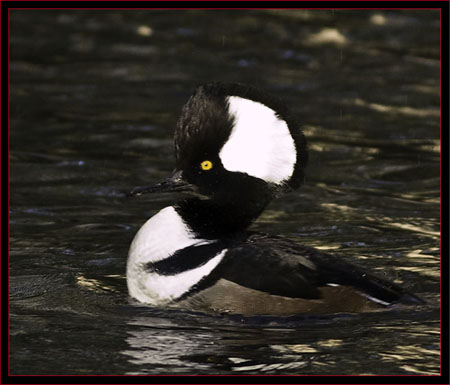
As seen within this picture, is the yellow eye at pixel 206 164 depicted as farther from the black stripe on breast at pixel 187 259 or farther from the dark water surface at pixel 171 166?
the dark water surface at pixel 171 166

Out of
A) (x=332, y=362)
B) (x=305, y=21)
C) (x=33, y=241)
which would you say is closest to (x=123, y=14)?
(x=305, y=21)

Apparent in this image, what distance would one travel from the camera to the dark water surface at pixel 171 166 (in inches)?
233

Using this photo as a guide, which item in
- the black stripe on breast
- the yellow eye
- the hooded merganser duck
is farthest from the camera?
the yellow eye

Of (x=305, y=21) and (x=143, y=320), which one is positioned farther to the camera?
(x=305, y=21)

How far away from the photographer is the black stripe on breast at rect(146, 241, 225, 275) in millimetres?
6203

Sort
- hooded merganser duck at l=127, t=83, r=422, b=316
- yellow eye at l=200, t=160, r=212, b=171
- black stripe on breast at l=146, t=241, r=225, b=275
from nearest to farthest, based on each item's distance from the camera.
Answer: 1. hooded merganser duck at l=127, t=83, r=422, b=316
2. black stripe on breast at l=146, t=241, r=225, b=275
3. yellow eye at l=200, t=160, r=212, b=171

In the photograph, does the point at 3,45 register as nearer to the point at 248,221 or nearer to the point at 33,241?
the point at 33,241

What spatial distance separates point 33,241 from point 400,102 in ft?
17.8

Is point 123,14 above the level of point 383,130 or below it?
above

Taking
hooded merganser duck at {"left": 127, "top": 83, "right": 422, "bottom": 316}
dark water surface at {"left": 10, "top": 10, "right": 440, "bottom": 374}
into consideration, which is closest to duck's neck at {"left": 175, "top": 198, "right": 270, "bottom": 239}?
hooded merganser duck at {"left": 127, "top": 83, "right": 422, "bottom": 316}

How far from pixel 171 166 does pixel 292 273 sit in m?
4.12

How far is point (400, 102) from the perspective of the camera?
12133 mm

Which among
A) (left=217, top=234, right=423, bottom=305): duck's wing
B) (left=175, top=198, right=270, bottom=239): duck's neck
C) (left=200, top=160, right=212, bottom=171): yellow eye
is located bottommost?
(left=217, top=234, right=423, bottom=305): duck's wing

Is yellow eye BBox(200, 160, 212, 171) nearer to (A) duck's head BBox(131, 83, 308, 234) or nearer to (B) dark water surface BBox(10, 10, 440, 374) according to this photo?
(A) duck's head BBox(131, 83, 308, 234)
